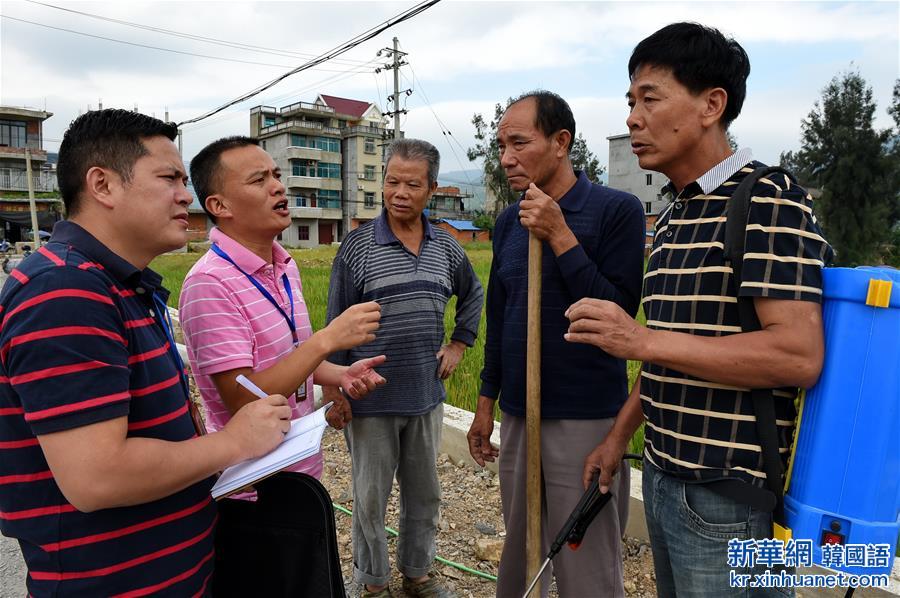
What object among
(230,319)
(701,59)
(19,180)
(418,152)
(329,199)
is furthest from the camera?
(329,199)

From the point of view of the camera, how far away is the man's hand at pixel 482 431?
100 inches

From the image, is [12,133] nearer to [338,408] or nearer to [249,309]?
[338,408]

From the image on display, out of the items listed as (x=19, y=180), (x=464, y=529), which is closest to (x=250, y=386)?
(x=464, y=529)

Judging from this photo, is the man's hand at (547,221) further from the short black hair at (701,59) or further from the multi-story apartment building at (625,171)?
the multi-story apartment building at (625,171)

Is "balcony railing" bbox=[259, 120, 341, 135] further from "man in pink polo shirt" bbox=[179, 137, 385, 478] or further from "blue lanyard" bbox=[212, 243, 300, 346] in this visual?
"blue lanyard" bbox=[212, 243, 300, 346]

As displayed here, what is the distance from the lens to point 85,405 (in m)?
1.15

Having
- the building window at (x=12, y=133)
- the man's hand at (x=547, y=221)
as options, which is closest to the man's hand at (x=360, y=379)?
the man's hand at (x=547, y=221)

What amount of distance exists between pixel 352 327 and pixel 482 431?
97 cm

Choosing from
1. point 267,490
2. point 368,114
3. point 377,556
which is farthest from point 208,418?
point 368,114

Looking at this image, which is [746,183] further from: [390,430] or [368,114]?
[368,114]

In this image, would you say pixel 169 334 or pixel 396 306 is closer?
pixel 169 334

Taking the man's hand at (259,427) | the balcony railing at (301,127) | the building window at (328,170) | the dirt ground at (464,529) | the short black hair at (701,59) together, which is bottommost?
the dirt ground at (464,529)

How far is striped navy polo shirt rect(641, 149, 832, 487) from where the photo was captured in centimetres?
139

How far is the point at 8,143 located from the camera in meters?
40.0
